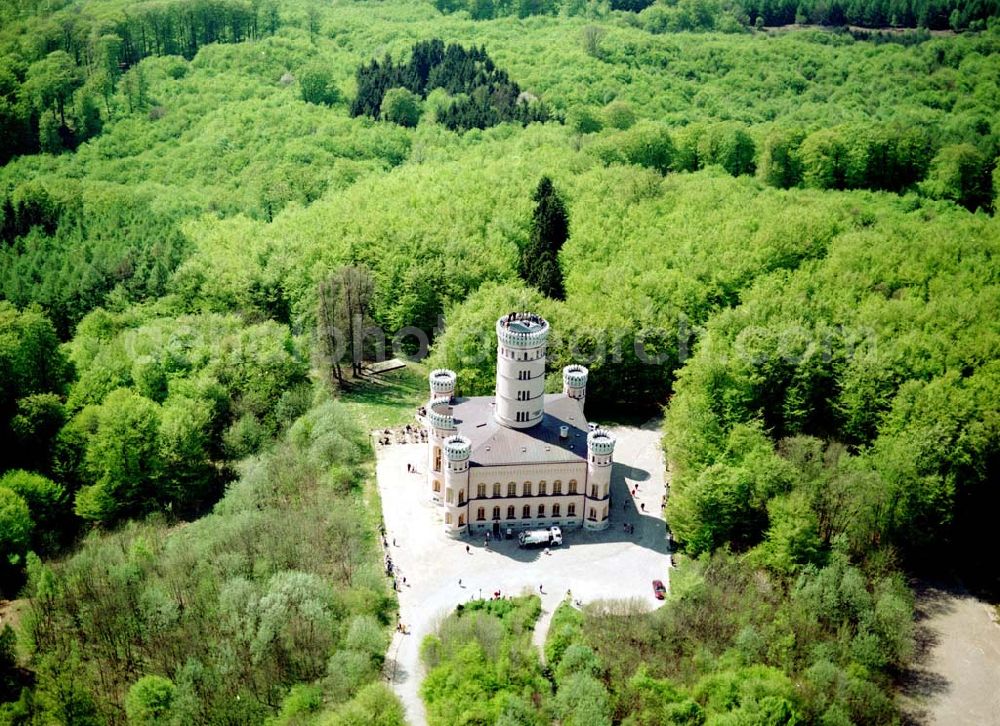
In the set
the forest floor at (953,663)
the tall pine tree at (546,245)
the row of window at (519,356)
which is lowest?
the forest floor at (953,663)

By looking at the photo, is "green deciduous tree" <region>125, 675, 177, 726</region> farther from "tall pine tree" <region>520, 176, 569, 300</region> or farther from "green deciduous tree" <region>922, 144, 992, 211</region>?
"green deciduous tree" <region>922, 144, 992, 211</region>

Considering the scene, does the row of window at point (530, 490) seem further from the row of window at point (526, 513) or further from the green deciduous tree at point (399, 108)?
the green deciduous tree at point (399, 108)

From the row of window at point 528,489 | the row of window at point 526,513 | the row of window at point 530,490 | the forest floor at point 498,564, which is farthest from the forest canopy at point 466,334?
the row of window at point 528,489

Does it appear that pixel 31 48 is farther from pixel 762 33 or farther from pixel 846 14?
pixel 846 14

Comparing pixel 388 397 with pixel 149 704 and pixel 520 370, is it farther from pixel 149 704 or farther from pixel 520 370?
pixel 149 704

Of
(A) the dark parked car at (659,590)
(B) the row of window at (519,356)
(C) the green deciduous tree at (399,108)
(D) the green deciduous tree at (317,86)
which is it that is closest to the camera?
(A) the dark parked car at (659,590)

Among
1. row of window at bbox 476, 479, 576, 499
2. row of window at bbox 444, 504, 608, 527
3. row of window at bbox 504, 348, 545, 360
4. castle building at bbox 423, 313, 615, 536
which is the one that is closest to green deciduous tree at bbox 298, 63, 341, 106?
castle building at bbox 423, 313, 615, 536
